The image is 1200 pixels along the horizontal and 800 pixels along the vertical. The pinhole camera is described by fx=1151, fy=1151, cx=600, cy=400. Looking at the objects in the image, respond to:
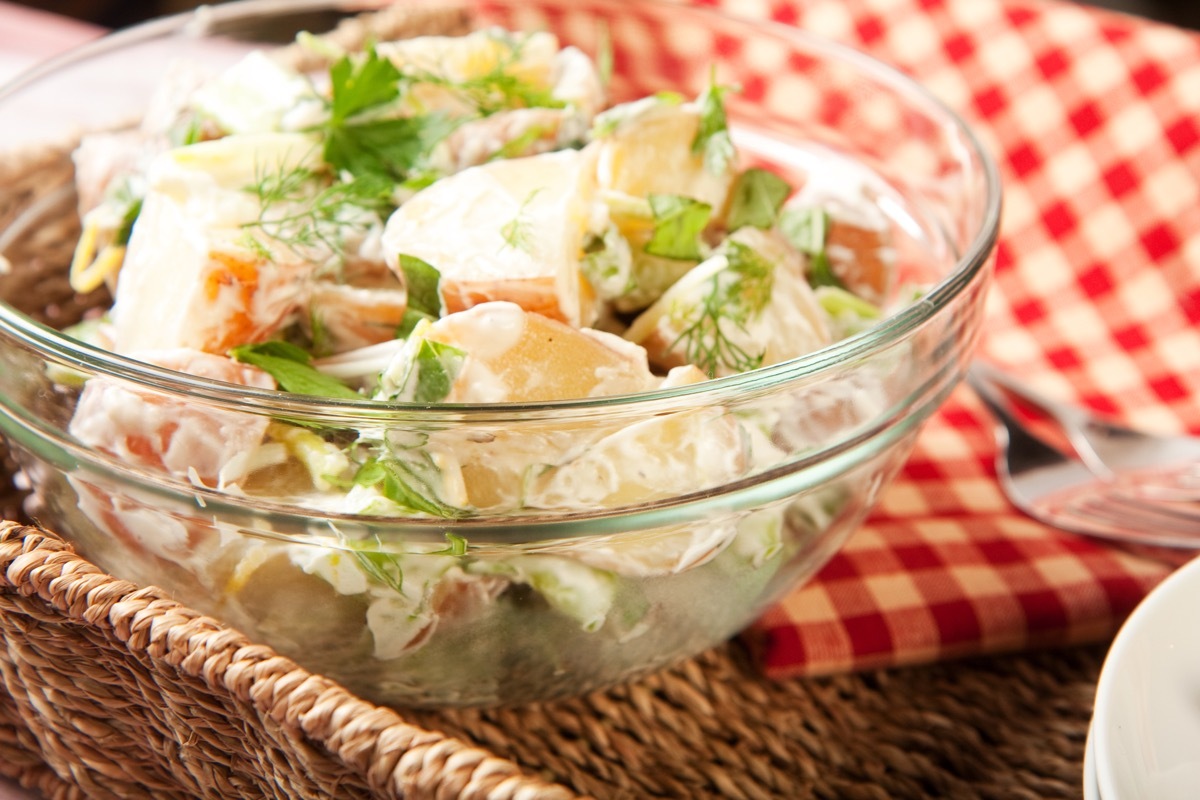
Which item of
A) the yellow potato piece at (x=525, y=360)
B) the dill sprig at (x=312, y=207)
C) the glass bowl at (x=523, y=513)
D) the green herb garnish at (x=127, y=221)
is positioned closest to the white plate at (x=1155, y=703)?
the glass bowl at (x=523, y=513)

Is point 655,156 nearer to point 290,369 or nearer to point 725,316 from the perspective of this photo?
point 725,316

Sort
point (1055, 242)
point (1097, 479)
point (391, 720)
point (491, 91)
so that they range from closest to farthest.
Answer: point (391, 720), point (491, 91), point (1097, 479), point (1055, 242)

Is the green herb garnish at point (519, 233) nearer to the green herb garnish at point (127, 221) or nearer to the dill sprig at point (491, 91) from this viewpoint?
the dill sprig at point (491, 91)

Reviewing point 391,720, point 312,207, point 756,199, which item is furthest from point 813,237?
point 391,720

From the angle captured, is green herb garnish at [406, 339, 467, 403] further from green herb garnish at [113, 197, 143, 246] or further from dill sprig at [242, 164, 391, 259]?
green herb garnish at [113, 197, 143, 246]

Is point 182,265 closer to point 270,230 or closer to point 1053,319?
point 270,230

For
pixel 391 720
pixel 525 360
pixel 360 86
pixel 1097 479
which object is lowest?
pixel 1097 479

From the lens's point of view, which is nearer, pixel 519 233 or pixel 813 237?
pixel 519 233

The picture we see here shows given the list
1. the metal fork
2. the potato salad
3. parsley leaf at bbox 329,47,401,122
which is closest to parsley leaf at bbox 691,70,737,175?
the potato salad
